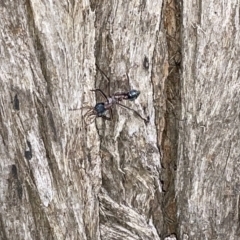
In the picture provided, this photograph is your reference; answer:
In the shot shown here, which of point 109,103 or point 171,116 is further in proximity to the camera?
point 171,116

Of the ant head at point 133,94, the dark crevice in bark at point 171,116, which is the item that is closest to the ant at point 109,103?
the ant head at point 133,94

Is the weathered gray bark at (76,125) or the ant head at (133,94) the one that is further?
the ant head at (133,94)

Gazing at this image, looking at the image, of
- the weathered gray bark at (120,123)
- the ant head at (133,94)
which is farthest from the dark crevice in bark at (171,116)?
the ant head at (133,94)

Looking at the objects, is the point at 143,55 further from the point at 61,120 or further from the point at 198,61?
the point at 61,120

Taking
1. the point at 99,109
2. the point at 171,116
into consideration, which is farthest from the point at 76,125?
the point at 171,116

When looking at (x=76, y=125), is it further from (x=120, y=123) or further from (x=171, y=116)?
(x=171, y=116)

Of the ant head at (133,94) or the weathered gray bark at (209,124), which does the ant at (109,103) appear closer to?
the ant head at (133,94)

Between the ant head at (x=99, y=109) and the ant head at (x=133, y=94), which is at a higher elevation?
the ant head at (x=133, y=94)
